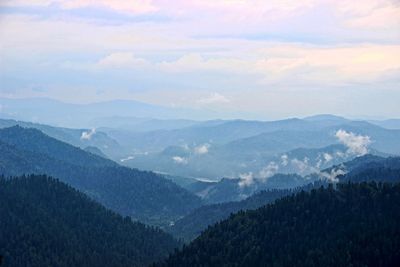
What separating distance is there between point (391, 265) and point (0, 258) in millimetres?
137874

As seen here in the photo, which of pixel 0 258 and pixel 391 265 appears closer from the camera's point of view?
pixel 0 258

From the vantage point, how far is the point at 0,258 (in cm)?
10206

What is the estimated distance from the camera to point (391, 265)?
19962cm

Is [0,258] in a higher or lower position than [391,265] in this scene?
higher
